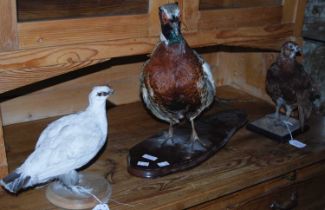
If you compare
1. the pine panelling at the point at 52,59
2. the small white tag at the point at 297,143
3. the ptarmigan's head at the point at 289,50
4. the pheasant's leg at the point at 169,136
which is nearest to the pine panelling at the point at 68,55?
the pine panelling at the point at 52,59

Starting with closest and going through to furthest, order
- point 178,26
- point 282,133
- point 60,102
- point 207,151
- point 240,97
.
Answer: point 178,26
point 207,151
point 282,133
point 60,102
point 240,97

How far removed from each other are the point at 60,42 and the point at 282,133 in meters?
0.67

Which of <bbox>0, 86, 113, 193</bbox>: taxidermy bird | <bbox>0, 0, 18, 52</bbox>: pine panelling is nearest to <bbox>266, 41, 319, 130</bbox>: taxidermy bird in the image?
<bbox>0, 86, 113, 193</bbox>: taxidermy bird

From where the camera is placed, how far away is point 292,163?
1.05 meters

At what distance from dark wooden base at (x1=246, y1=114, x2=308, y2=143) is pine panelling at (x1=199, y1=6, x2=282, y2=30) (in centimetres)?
29

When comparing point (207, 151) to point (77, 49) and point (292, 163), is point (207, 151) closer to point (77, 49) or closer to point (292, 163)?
point (292, 163)

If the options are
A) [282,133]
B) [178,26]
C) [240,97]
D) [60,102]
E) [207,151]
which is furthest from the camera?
[240,97]

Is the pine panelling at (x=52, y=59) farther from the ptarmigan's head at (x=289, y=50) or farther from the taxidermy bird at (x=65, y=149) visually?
the ptarmigan's head at (x=289, y=50)

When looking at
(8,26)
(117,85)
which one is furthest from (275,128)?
(8,26)

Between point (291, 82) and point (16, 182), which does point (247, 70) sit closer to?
point (291, 82)

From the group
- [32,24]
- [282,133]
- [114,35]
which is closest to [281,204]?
[282,133]

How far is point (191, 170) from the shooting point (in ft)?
3.28

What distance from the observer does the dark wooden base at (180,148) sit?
97cm

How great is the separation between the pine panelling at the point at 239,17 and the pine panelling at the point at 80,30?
18 cm
